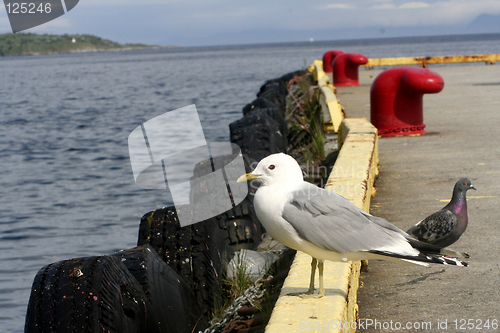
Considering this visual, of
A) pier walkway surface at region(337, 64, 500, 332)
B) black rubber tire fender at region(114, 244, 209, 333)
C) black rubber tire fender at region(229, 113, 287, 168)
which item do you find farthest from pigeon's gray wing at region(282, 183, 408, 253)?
black rubber tire fender at region(229, 113, 287, 168)

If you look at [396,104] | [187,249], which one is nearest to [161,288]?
[187,249]

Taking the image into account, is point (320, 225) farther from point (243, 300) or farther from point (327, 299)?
point (243, 300)

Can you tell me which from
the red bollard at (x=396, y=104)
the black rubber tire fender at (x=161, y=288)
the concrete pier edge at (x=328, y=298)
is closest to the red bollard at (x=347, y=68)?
the red bollard at (x=396, y=104)

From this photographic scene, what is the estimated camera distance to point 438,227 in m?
3.36

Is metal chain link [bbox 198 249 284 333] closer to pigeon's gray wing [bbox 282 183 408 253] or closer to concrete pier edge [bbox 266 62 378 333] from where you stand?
concrete pier edge [bbox 266 62 378 333]

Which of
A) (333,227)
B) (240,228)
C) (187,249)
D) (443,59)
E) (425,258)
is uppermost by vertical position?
(333,227)

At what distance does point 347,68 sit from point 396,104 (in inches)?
347

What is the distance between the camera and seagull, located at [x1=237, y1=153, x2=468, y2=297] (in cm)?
244

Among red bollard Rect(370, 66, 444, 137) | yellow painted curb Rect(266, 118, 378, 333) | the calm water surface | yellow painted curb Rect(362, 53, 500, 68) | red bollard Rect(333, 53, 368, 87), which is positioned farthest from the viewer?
yellow painted curb Rect(362, 53, 500, 68)

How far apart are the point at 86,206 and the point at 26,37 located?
175m

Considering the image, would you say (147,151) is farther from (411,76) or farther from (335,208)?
(411,76)

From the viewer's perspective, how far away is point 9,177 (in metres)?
11.2

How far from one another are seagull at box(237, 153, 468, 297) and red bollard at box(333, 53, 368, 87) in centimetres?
1362

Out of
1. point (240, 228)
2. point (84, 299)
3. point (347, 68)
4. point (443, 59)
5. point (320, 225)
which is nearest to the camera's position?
point (320, 225)
